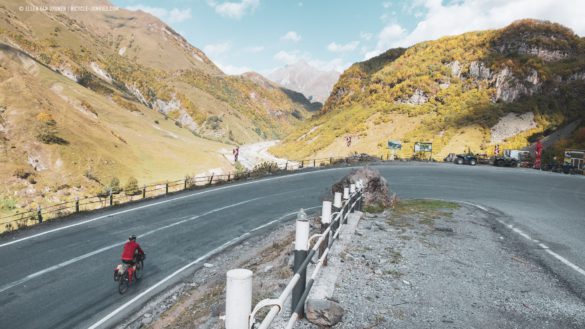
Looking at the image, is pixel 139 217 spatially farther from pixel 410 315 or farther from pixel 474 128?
pixel 474 128

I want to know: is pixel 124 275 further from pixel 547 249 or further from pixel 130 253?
pixel 547 249

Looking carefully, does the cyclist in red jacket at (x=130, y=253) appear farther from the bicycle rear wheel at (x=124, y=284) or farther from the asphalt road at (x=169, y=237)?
the asphalt road at (x=169, y=237)

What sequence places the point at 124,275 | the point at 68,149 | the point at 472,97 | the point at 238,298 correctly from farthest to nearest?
the point at 472,97 → the point at 68,149 → the point at 124,275 → the point at 238,298

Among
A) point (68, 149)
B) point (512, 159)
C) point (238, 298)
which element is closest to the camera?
point (238, 298)

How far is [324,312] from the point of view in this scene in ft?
15.8

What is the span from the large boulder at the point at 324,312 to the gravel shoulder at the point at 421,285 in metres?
0.13

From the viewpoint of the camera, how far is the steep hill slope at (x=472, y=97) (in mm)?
60344

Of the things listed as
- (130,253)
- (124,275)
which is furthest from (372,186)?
(124,275)

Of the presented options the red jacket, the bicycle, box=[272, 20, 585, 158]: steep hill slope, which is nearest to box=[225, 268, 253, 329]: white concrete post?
the red jacket

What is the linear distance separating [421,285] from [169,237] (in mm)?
12201

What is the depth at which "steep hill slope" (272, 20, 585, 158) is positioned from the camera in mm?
60344

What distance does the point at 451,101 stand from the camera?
7225 cm

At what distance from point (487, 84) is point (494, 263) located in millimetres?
75174

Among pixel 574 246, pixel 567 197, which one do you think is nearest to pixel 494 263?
pixel 574 246
